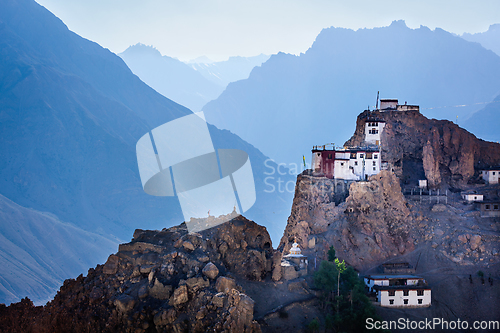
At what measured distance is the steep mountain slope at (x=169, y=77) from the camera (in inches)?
7451

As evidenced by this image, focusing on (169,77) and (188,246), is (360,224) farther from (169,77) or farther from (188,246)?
(169,77)

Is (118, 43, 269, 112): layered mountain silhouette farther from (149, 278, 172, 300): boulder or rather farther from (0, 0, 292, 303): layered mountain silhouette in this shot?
(149, 278, 172, 300): boulder

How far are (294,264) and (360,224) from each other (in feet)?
34.1

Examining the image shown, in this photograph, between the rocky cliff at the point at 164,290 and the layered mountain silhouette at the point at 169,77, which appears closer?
the rocky cliff at the point at 164,290

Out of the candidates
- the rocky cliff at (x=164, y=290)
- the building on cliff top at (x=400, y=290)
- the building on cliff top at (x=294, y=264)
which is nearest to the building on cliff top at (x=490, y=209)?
the building on cliff top at (x=400, y=290)

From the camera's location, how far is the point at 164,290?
41.4 meters

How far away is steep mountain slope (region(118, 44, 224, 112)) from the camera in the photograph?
189250 mm

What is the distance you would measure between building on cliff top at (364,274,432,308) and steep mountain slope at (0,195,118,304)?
183ft

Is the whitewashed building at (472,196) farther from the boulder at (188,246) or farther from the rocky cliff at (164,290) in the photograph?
the boulder at (188,246)

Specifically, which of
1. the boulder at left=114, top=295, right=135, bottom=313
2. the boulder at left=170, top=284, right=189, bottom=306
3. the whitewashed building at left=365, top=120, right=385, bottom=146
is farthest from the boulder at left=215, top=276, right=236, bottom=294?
the whitewashed building at left=365, top=120, right=385, bottom=146

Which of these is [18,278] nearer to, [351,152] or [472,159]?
[351,152]

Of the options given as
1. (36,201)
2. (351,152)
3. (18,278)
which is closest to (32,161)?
(36,201)

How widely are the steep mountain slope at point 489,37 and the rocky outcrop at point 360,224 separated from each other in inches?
4690

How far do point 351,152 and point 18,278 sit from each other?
A: 190ft
